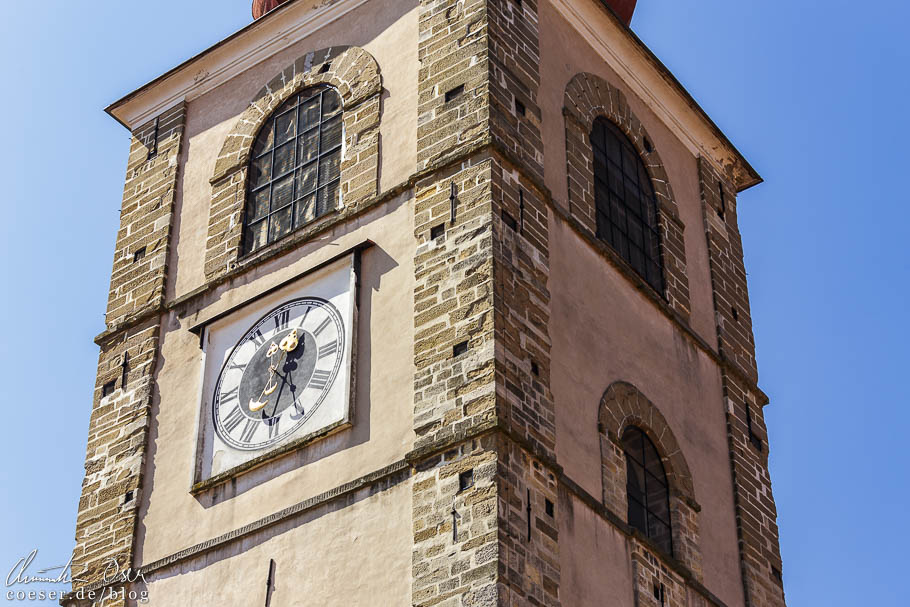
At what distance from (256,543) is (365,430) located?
1427 millimetres

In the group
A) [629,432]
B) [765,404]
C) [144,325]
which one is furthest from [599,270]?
[144,325]

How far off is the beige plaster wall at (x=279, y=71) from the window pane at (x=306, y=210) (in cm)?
93

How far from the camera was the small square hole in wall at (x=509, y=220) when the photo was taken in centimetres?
1791

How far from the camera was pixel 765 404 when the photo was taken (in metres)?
21.3

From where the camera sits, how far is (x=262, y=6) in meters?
22.9

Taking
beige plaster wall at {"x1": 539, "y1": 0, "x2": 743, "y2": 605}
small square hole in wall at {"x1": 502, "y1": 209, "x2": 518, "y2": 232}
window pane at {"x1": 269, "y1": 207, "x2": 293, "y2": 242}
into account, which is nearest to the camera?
beige plaster wall at {"x1": 539, "y1": 0, "x2": 743, "y2": 605}

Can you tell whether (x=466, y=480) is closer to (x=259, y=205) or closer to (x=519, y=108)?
(x=519, y=108)

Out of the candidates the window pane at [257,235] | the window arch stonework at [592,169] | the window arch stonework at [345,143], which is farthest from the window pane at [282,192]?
the window arch stonework at [592,169]

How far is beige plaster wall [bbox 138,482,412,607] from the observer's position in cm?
1639

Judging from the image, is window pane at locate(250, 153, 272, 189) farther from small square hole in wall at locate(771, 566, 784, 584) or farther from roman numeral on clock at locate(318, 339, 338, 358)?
small square hole in wall at locate(771, 566, 784, 584)

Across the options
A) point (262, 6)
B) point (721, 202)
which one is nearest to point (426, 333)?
point (721, 202)

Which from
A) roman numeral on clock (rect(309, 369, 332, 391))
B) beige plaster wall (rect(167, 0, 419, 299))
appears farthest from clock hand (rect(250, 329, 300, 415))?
beige plaster wall (rect(167, 0, 419, 299))

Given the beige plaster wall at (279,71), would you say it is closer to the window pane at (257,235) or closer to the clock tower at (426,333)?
the clock tower at (426,333)

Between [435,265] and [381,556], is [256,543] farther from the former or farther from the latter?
[435,265]
